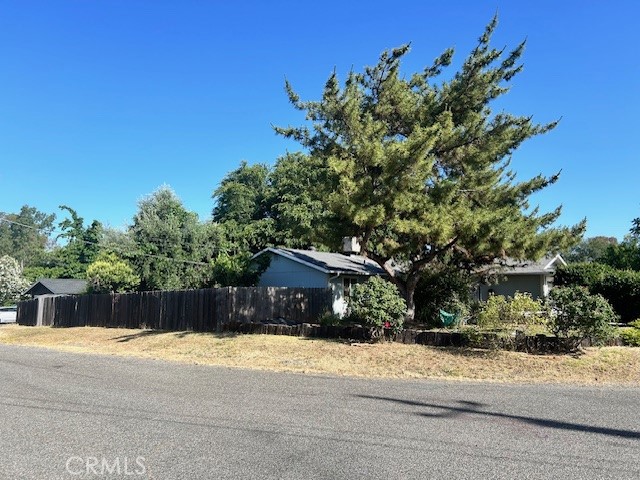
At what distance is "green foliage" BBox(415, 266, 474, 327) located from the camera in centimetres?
1873

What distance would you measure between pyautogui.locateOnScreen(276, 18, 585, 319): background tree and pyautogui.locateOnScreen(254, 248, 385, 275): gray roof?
503cm

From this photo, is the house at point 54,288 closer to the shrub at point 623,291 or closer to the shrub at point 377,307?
the shrub at point 377,307

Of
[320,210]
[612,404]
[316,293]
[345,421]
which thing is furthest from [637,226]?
[345,421]

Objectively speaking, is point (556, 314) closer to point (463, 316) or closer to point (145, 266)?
point (463, 316)

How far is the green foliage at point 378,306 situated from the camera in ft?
44.7

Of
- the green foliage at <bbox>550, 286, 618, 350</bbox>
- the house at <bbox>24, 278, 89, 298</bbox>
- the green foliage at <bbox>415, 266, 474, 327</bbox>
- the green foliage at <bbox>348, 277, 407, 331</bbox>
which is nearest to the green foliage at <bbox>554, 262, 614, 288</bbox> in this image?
the green foliage at <bbox>415, 266, 474, 327</bbox>

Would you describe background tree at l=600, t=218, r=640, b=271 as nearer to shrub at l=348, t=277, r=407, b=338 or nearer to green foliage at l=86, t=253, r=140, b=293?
shrub at l=348, t=277, r=407, b=338

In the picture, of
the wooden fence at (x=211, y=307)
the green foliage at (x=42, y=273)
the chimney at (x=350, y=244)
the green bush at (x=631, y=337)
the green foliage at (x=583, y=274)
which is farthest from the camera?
the green foliage at (x=42, y=273)

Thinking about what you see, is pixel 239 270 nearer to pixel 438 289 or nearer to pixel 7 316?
pixel 438 289

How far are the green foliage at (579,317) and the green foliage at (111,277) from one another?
2701cm

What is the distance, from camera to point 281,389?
8.88 meters

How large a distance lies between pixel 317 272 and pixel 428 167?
10.3 meters

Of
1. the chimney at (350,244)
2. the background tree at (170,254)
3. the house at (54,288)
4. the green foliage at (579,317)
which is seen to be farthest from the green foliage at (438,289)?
the house at (54,288)

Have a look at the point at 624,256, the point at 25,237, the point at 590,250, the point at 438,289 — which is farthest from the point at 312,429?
the point at 25,237
